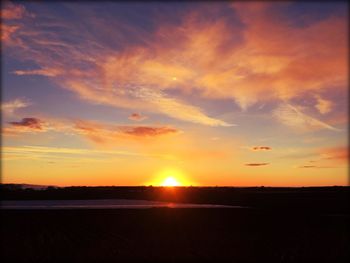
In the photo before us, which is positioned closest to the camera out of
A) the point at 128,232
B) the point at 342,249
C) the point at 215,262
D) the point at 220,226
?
the point at 215,262

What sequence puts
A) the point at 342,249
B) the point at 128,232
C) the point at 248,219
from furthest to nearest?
the point at 248,219, the point at 128,232, the point at 342,249

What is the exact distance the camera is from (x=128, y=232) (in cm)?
2777

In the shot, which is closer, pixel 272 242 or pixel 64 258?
pixel 64 258

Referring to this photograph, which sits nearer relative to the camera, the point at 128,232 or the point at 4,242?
the point at 4,242

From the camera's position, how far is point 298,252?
1828 cm

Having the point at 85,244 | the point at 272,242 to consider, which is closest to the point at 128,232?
the point at 85,244

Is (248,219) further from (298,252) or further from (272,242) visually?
(298,252)

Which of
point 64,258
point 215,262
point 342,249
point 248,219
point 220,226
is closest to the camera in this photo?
point 215,262

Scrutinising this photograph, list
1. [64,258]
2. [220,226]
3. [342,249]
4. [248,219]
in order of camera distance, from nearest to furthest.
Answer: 1. [64,258]
2. [342,249]
3. [220,226]
4. [248,219]

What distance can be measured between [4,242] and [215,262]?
1209 cm

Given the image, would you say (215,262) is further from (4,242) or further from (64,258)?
(4,242)

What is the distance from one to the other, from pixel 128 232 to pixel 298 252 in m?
12.8

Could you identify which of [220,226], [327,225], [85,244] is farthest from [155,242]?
[327,225]

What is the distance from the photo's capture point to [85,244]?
2153 cm
